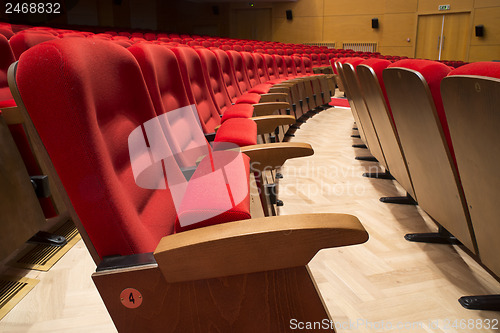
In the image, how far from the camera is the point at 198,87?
62cm

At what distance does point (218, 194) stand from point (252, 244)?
0.24 ft

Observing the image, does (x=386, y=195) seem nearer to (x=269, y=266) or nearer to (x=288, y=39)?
(x=269, y=266)

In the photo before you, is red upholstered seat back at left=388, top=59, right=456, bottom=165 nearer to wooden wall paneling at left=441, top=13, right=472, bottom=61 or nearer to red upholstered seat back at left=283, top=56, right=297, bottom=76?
red upholstered seat back at left=283, top=56, right=297, bottom=76

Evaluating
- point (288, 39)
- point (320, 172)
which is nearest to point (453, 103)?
point (320, 172)

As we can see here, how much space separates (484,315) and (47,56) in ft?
1.53

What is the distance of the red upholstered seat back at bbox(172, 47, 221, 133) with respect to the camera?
549 millimetres

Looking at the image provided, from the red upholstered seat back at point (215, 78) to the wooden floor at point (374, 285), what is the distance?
0.31 m

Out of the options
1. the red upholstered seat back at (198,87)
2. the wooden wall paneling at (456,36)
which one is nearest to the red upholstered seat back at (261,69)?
the red upholstered seat back at (198,87)

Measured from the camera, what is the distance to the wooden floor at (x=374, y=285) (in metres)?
0.37

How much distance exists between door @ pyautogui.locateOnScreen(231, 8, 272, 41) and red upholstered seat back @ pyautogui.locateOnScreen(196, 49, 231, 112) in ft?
12.0

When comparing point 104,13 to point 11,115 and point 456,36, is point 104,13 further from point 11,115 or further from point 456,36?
point 456,36

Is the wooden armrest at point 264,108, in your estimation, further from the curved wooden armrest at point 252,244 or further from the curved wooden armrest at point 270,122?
the curved wooden armrest at point 252,244

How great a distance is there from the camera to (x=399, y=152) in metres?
0.56

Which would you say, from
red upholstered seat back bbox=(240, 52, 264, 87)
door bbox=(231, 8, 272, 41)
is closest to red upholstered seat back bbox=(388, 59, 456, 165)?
red upholstered seat back bbox=(240, 52, 264, 87)
